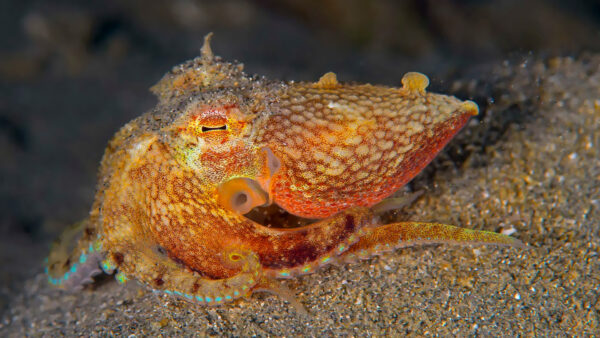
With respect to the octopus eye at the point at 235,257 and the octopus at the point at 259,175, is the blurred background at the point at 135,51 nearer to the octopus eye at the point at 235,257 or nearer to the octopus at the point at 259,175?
the octopus at the point at 259,175

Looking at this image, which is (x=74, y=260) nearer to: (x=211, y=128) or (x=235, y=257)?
(x=235, y=257)

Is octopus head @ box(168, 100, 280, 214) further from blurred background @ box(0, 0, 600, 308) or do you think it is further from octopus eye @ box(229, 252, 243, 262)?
blurred background @ box(0, 0, 600, 308)

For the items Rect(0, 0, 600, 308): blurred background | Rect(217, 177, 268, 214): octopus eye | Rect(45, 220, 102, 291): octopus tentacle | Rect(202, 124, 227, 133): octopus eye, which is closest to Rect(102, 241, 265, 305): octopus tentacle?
Rect(217, 177, 268, 214): octopus eye

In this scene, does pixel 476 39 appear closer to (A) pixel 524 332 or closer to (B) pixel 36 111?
(A) pixel 524 332

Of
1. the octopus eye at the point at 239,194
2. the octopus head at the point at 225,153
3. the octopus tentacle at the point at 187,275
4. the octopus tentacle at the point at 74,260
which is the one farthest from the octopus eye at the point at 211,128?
the octopus tentacle at the point at 74,260

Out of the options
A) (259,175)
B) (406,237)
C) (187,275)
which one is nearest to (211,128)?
(259,175)

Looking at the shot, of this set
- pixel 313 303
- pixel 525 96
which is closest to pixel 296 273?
pixel 313 303
